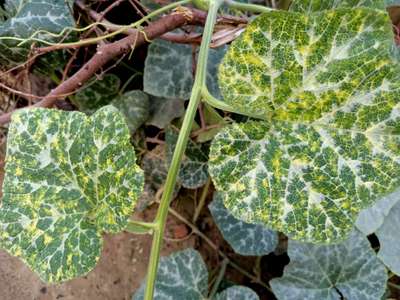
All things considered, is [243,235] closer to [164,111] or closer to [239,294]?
[239,294]

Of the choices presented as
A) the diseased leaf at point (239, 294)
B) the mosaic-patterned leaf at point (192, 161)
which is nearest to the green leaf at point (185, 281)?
the diseased leaf at point (239, 294)

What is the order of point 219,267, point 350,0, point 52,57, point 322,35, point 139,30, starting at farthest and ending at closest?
point 219,267
point 52,57
point 139,30
point 350,0
point 322,35

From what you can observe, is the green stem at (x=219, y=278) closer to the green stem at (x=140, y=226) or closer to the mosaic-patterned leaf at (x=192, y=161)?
the mosaic-patterned leaf at (x=192, y=161)

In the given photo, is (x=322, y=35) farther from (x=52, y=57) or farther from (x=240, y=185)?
(x=52, y=57)

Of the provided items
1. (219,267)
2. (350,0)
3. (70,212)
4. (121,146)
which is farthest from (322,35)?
(219,267)

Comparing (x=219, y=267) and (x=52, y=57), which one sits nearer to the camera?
(x=52, y=57)
